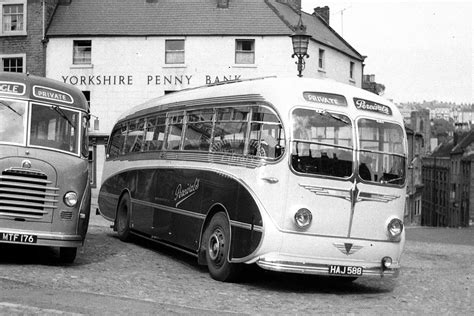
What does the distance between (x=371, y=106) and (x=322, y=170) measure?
4.78ft

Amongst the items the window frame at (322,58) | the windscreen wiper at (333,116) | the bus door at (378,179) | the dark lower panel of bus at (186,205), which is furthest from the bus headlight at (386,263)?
the window frame at (322,58)

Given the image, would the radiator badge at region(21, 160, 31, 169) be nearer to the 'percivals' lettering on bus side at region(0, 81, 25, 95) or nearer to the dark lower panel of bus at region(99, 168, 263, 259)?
the 'percivals' lettering on bus side at region(0, 81, 25, 95)

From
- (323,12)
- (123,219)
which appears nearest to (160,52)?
(323,12)

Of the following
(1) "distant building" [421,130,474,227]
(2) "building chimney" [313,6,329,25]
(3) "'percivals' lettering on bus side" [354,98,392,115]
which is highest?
(2) "building chimney" [313,6,329,25]

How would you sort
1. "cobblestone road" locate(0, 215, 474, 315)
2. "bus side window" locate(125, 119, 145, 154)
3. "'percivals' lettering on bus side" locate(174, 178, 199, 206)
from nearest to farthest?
"cobblestone road" locate(0, 215, 474, 315) → "'percivals' lettering on bus side" locate(174, 178, 199, 206) → "bus side window" locate(125, 119, 145, 154)

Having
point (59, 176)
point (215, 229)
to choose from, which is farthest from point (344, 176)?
point (59, 176)

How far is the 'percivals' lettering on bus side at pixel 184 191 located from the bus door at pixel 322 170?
2766 mm

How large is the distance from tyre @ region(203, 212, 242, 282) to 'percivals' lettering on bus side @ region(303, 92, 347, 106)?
2351 mm

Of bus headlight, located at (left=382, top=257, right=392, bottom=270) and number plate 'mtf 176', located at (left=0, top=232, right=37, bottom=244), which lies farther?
number plate 'mtf 176', located at (left=0, top=232, right=37, bottom=244)

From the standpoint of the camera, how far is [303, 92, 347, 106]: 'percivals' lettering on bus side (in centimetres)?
1083

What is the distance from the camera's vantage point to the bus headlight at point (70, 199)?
1155 cm

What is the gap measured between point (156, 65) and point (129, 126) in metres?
24.9

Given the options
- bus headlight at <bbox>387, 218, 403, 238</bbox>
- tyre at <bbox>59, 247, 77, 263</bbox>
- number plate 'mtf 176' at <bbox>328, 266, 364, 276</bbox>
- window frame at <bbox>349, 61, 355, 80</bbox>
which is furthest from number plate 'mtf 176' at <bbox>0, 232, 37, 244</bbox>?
window frame at <bbox>349, 61, 355, 80</bbox>

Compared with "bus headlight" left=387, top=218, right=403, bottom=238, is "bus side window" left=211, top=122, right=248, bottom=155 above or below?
above
